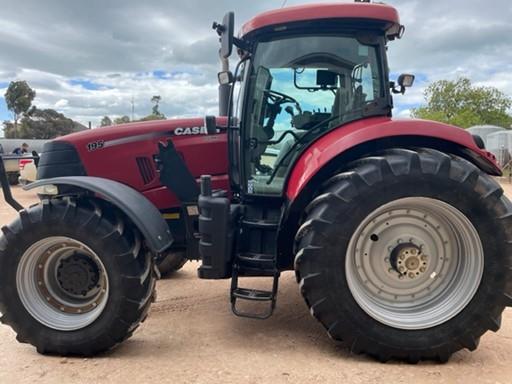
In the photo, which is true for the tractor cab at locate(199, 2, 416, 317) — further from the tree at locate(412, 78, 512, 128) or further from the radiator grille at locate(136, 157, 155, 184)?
the tree at locate(412, 78, 512, 128)

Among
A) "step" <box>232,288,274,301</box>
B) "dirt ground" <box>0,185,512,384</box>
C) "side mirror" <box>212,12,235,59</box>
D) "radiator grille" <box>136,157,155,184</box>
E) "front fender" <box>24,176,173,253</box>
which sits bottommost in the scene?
"dirt ground" <box>0,185,512,384</box>

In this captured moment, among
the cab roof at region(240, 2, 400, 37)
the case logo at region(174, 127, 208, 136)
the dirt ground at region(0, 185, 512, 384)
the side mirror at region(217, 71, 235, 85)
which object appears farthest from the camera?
the case logo at region(174, 127, 208, 136)

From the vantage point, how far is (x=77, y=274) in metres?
3.36

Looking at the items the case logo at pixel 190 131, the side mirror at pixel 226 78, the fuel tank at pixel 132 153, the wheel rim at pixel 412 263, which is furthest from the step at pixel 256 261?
the side mirror at pixel 226 78

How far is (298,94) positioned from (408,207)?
119 centimetres

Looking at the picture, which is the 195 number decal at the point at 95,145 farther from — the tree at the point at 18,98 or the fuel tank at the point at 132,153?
the tree at the point at 18,98

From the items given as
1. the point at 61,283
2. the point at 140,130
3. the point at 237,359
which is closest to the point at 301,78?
the point at 140,130

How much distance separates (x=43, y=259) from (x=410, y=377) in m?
2.65

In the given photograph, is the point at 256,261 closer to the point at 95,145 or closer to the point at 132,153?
the point at 132,153

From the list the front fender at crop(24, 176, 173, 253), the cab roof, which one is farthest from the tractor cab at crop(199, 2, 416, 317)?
the front fender at crop(24, 176, 173, 253)

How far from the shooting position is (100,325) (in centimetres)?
316

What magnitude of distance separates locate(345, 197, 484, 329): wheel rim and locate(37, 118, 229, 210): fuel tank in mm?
1539

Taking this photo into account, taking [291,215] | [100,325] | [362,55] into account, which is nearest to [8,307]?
[100,325]

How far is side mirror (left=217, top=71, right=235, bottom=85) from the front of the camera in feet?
12.2
